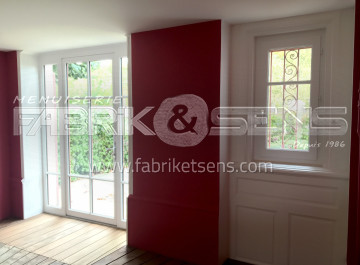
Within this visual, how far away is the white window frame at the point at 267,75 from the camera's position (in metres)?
2.64

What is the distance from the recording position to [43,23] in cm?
278

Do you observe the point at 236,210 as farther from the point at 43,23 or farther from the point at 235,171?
the point at 43,23

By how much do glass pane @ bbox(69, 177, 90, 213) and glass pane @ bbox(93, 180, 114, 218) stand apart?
13 centimetres

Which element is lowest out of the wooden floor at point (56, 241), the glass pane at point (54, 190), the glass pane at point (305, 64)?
the wooden floor at point (56, 241)

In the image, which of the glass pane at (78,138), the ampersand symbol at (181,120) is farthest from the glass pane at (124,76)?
the ampersand symbol at (181,120)

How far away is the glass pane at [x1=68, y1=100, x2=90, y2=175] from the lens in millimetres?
4078

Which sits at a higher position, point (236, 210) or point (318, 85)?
point (318, 85)

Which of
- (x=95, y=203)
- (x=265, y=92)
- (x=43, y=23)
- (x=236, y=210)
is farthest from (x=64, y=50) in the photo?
(x=236, y=210)

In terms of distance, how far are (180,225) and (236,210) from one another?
58 cm

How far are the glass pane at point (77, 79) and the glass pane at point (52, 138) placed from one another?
0.40 metres

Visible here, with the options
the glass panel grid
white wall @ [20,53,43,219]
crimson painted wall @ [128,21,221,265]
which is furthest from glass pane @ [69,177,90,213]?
the glass panel grid

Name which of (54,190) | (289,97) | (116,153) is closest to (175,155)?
(116,153)

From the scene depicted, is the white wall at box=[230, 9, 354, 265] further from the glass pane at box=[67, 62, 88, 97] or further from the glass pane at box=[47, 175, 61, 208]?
the glass pane at box=[47, 175, 61, 208]

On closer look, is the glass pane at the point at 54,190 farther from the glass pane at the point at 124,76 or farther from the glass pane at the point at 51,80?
the glass pane at the point at 124,76
